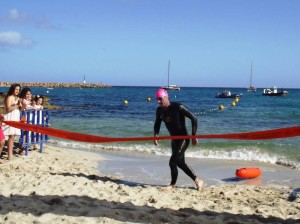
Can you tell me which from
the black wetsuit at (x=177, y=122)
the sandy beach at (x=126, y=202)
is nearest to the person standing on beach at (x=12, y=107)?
the sandy beach at (x=126, y=202)

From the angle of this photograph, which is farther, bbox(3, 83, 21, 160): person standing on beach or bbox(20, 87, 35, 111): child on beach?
bbox(20, 87, 35, 111): child on beach

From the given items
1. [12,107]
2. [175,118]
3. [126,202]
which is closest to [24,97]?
[12,107]

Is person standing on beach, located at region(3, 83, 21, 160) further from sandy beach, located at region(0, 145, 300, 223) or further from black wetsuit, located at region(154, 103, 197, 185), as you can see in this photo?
black wetsuit, located at region(154, 103, 197, 185)

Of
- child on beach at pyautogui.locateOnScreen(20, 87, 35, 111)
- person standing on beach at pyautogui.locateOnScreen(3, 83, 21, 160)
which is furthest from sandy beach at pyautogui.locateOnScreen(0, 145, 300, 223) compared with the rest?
child on beach at pyautogui.locateOnScreen(20, 87, 35, 111)

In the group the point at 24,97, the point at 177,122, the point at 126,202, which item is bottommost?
the point at 126,202

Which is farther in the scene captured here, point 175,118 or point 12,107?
point 12,107

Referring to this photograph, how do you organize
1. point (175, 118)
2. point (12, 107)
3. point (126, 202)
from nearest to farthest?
point (126, 202) → point (175, 118) → point (12, 107)

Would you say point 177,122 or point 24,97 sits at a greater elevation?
point 24,97

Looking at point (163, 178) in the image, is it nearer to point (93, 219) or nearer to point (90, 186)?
point (90, 186)

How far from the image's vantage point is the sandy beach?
16.4ft

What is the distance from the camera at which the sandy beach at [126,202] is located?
4992 millimetres

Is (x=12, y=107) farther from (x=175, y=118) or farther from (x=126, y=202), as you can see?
(x=126, y=202)

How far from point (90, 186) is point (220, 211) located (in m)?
2.16

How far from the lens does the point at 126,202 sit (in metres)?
5.89
